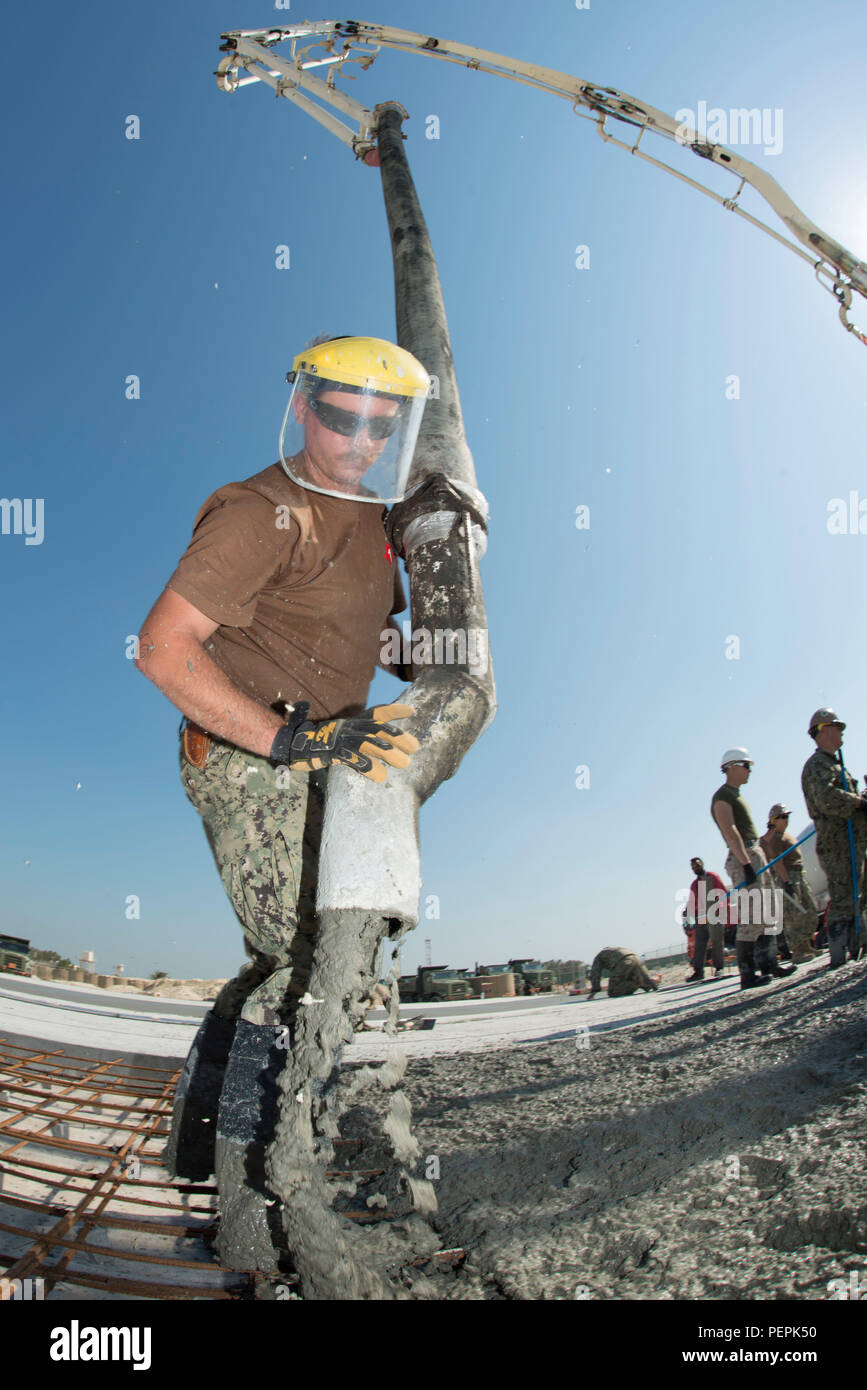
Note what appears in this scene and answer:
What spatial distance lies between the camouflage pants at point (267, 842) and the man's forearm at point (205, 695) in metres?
0.30

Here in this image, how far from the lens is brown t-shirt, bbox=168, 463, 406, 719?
1594mm

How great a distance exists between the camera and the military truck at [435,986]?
998cm

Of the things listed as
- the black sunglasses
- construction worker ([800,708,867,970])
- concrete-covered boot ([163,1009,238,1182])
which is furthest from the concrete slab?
the black sunglasses

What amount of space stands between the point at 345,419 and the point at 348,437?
0.05m

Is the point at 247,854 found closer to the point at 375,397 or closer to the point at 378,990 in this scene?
the point at 378,990

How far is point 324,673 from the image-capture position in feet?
6.56

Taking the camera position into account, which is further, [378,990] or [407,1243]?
[407,1243]

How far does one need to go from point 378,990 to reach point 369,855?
0.28 meters

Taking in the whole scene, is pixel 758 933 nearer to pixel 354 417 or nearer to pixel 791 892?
pixel 791 892

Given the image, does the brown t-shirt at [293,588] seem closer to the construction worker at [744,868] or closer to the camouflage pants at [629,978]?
the construction worker at [744,868]

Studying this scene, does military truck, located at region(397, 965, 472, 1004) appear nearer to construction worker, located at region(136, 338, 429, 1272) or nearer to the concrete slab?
the concrete slab

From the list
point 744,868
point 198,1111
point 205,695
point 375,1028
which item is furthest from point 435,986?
point 205,695

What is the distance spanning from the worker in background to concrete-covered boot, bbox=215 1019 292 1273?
19.3 ft
